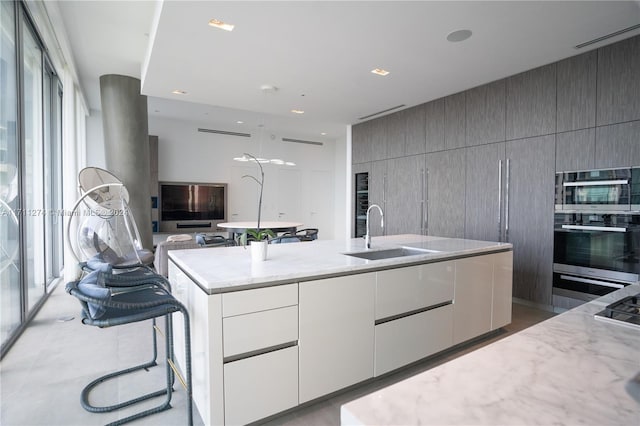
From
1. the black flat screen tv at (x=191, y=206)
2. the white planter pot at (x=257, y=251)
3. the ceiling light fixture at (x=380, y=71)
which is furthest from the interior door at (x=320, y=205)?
the white planter pot at (x=257, y=251)

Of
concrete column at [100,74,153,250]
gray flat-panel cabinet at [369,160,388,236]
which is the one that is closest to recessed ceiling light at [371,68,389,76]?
gray flat-panel cabinet at [369,160,388,236]

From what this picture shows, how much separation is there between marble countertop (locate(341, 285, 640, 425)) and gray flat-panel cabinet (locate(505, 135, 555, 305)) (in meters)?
3.38

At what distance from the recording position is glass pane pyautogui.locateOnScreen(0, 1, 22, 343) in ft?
9.04

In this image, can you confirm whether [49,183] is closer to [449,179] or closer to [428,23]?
[428,23]

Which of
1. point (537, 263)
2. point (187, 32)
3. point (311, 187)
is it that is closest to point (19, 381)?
point (187, 32)

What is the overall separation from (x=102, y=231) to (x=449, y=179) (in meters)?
4.24

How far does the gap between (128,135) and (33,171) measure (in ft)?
6.19

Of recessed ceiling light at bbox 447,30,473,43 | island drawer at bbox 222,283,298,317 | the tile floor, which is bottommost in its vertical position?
the tile floor

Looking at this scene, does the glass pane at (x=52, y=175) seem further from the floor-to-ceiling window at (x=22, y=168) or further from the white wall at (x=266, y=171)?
the white wall at (x=266, y=171)

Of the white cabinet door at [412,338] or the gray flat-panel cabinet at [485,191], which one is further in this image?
the gray flat-panel cabinet at [485,191]

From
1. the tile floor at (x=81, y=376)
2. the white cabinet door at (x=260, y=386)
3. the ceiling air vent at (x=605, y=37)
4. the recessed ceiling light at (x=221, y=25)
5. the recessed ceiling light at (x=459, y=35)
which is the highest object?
the ceiling air vent at (x=605, y=37)

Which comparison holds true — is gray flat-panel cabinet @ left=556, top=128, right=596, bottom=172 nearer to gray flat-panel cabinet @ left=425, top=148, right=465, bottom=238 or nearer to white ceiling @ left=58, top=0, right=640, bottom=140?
white ceiling @ left=58, top=0, right=640, bottom=140

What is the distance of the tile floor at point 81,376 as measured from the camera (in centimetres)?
193

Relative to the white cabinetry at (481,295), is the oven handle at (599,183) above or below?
above
